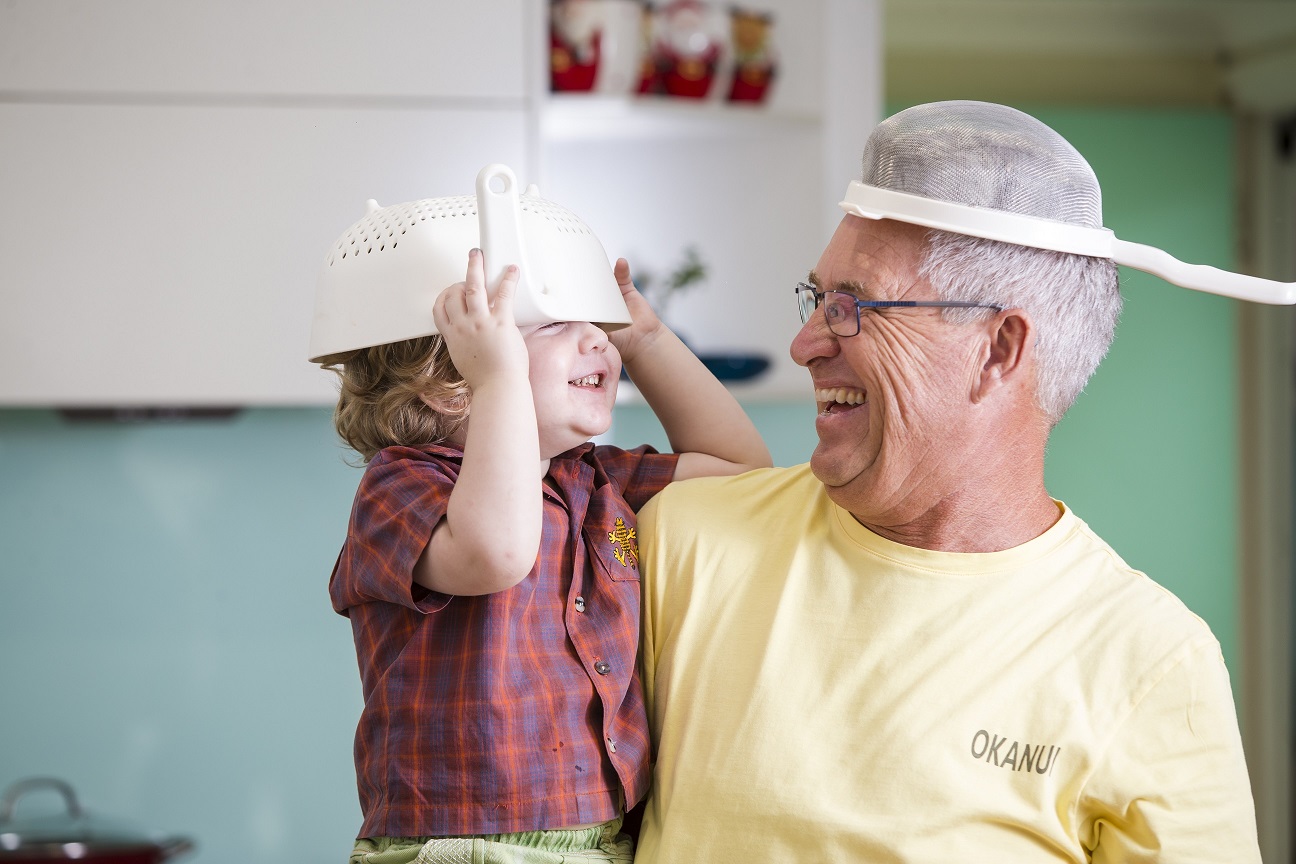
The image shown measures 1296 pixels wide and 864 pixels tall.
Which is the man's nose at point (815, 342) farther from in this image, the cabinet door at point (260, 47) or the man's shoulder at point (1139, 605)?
the cabinet door at point (260, 47)

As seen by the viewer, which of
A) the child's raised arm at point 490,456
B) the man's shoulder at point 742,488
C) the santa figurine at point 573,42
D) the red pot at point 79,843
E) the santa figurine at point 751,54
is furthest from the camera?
the santa figurine at point 751,54

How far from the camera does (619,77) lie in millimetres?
2195

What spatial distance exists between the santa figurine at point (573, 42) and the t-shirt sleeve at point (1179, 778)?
156cm

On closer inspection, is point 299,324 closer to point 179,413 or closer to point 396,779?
point 179,413

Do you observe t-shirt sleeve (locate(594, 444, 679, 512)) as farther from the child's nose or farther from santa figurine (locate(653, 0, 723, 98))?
santa figurine (locate(653, 0, 723, 98))

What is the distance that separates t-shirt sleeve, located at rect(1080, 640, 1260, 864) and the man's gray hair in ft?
0.84

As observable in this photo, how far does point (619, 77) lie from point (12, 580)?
148cm

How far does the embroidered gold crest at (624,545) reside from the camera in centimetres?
106

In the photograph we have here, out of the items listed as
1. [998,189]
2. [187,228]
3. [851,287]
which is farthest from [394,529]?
[187,228]

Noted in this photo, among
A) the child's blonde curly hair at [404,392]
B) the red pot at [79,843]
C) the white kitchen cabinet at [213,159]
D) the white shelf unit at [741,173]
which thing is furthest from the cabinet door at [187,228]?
the child's blonde curly hair at [404,392]

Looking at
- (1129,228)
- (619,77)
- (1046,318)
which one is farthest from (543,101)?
(1129,228)

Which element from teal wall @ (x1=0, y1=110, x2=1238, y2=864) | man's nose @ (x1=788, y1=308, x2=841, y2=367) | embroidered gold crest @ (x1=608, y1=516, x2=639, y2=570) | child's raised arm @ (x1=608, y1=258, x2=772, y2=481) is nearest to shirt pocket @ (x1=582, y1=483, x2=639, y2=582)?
embroidered gold crest @ (x1=608, y1=516, x2=639, y2=570)

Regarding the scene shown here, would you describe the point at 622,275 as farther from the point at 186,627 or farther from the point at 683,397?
the point at 186,627

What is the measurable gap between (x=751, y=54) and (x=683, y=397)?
4.11 ft
